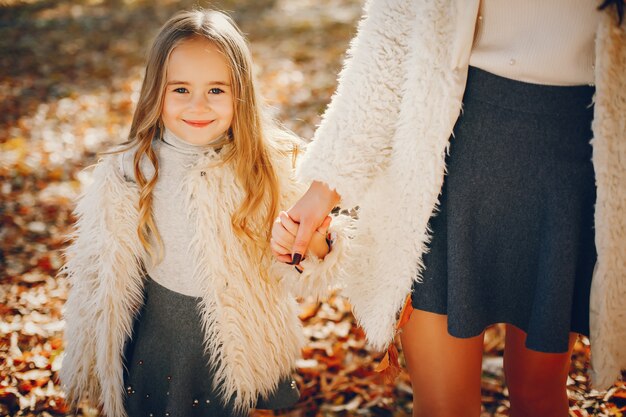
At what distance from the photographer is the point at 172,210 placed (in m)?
2.22

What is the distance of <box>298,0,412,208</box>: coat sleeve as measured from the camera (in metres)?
1.59

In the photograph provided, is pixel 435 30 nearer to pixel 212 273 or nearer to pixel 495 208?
pixel 495 208

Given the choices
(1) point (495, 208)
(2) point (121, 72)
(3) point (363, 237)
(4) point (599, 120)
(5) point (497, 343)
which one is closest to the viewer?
(4) point (599, 120)

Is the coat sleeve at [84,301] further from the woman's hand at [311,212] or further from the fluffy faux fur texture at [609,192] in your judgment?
the fluffy faux fur texture at [609,192]

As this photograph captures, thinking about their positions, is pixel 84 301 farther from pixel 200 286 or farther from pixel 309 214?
pixel 309 214

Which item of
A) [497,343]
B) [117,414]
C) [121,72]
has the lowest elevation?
[117,414]

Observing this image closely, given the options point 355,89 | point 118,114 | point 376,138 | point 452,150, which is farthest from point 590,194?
point 118,114

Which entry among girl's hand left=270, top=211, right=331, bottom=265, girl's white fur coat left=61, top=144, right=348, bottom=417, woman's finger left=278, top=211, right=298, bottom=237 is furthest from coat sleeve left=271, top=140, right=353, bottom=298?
woman's finger left=278, top=211, right=298, bottom=237

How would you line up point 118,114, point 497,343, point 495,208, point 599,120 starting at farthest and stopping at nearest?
point 118,114, point 497,343, point 495,208, point 599,120

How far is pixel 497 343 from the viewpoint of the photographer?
3.46 meters

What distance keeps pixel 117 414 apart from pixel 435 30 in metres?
2.08

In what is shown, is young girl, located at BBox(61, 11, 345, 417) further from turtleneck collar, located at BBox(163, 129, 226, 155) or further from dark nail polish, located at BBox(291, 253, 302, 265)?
dark nail polish, located at BBox(291, 253, 302, 265)

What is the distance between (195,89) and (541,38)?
139 centimetres

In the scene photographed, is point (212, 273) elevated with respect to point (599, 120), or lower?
lower
